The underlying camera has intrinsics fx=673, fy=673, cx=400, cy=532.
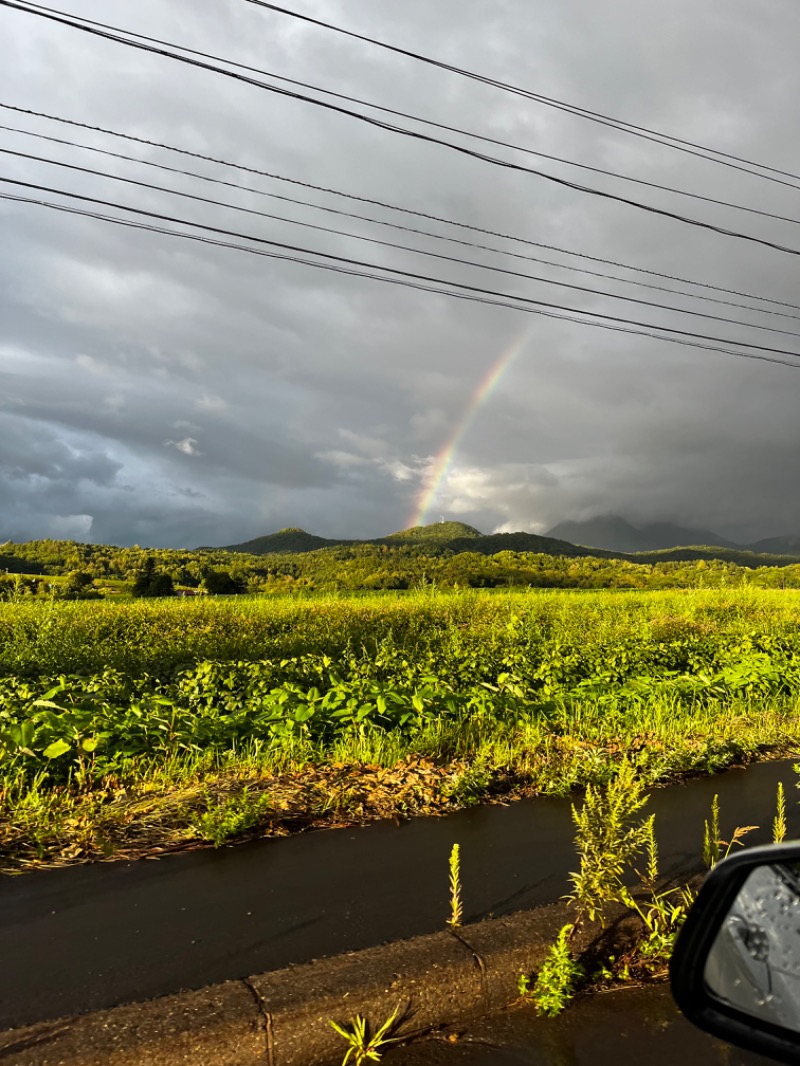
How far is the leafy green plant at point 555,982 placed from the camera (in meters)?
2.78

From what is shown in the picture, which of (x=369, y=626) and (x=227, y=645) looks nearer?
(x=227, y=645)

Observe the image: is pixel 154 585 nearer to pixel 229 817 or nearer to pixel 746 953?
pixel 229 817

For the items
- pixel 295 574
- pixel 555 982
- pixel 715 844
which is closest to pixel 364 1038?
pixel 555 982

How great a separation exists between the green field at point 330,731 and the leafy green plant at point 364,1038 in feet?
6.02

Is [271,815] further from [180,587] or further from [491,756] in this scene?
[180,587]

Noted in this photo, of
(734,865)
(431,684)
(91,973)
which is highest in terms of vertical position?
(734,865)

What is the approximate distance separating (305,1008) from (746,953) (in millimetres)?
1809

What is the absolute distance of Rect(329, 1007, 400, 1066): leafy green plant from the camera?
8.15 feet

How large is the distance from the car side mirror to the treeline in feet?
155

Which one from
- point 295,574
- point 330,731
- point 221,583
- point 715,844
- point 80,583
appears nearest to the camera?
point 715,844

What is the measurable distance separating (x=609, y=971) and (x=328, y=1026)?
130 cm

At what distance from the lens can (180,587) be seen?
59.1 metres

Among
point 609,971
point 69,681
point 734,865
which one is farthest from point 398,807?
point 69,681

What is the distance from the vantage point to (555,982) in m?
2.84
